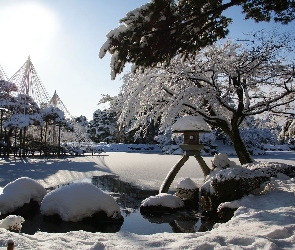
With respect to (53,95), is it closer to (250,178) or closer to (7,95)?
(7,95)

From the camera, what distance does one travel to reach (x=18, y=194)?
25.4 feet

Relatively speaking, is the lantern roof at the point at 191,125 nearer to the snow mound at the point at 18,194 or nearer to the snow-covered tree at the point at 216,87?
the snow-covered tree at the point at 216,87

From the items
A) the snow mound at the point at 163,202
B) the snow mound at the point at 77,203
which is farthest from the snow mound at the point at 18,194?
the snow mound at the point at 163,202

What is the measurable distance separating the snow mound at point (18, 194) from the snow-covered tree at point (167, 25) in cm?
444

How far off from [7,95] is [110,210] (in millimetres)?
24170

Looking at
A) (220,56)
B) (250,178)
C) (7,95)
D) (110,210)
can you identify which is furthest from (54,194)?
(7,95)

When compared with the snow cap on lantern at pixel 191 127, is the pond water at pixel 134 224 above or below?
below

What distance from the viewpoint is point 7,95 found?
2730 centimetres

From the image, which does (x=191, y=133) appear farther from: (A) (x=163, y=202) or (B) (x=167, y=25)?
(B) (x=167, y=25)

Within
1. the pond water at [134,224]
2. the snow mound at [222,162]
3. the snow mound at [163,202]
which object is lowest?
the pond water at [134,224]

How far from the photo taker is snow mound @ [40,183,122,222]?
6801 millimetres

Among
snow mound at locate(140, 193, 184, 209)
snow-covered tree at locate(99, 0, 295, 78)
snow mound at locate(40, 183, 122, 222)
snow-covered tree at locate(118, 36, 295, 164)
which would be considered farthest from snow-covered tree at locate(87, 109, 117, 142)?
snow-covered tree at locate(99, 0, 295, 78)

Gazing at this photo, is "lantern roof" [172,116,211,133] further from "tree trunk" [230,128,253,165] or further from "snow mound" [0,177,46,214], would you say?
"snow mound" [0,177,46,214]

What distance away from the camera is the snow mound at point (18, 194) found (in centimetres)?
743
